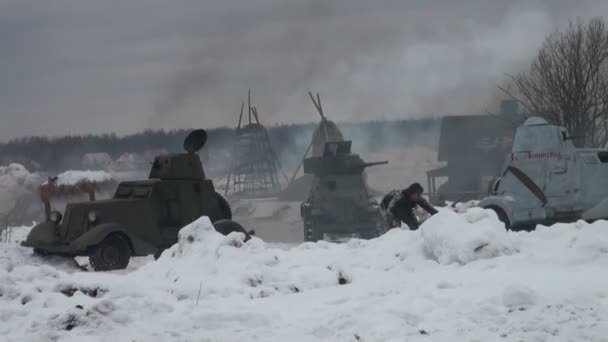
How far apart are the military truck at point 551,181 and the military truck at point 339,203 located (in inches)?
307

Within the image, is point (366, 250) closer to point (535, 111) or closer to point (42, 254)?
point (42, 254)

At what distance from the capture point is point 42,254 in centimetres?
1619

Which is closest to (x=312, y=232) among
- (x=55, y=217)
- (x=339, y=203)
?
(x=339, y=203)

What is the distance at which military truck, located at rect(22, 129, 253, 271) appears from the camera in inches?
601

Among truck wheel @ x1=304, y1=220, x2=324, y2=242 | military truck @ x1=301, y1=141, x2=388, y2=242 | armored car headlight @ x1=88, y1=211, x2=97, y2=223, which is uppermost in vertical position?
armored car headlight @ x1=88, y1=211, x2=97, y2=223

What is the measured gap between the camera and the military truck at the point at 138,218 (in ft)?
50.1

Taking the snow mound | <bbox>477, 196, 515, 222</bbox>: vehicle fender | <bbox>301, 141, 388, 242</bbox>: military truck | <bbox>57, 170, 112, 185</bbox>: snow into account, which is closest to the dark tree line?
<bbox>57, 170, 112, 185</bbox>: snow

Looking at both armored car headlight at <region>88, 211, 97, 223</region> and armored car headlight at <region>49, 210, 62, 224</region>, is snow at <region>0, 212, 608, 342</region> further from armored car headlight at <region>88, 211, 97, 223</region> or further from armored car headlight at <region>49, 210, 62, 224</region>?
armored car headlight at <region>49, 210, 62, 224</region>

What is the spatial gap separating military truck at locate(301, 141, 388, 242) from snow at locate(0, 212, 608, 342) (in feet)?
46.9

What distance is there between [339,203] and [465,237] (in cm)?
1619

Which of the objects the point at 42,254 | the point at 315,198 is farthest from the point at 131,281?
the point at 315,198

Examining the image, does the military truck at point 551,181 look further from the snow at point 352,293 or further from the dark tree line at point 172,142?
the dark tree line at point 172,142

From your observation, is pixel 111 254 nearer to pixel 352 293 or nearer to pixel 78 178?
pixel 352 293

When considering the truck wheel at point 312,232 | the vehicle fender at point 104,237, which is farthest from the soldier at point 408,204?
the truck wheel at point 312,232
